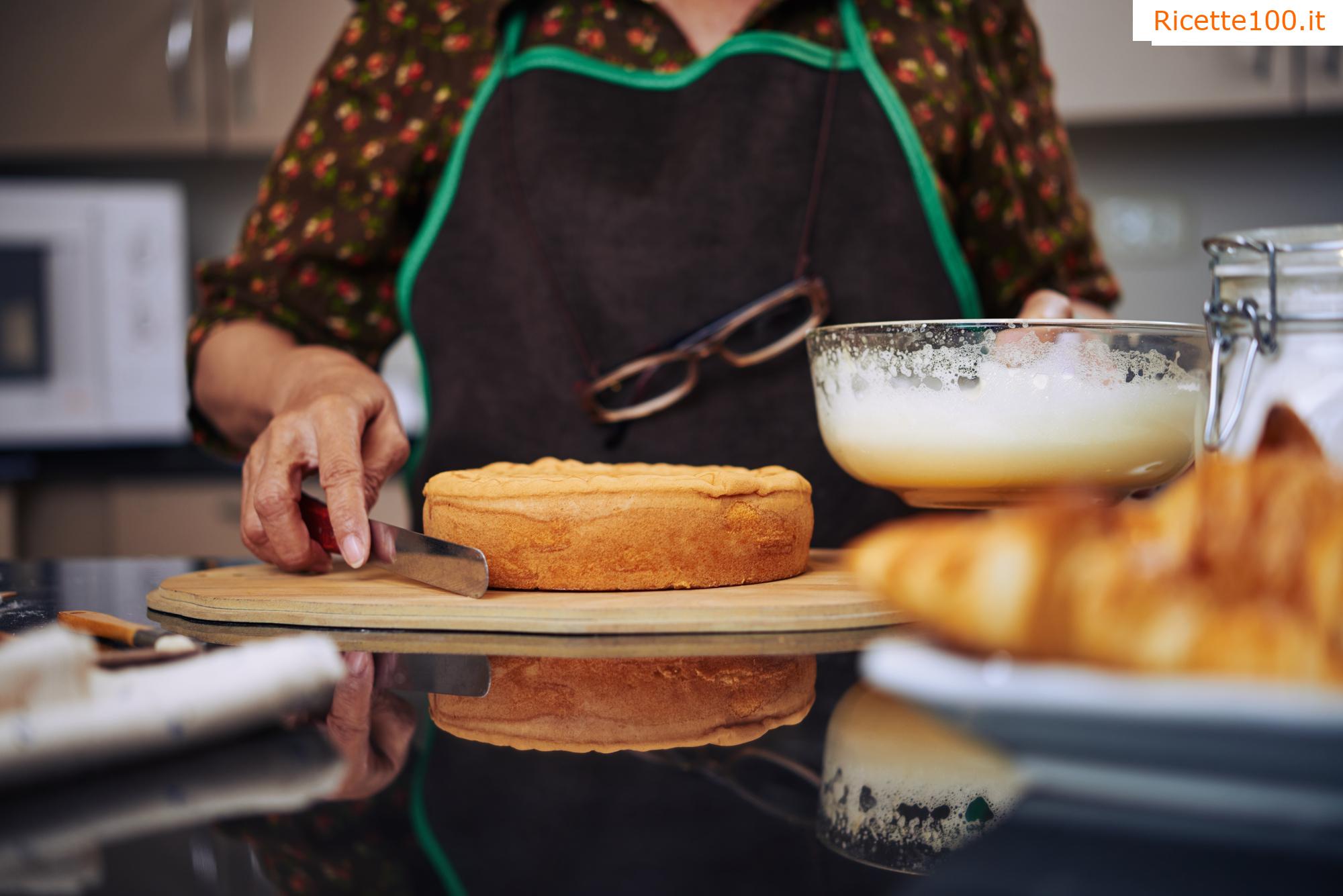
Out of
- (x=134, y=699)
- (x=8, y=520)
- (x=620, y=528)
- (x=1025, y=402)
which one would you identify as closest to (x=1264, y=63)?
(x=1025, y=402)

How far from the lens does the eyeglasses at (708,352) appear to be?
107 cm

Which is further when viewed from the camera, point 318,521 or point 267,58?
point 267,58

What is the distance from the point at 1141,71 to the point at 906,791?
8.08ft

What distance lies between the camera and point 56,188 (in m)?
2.47

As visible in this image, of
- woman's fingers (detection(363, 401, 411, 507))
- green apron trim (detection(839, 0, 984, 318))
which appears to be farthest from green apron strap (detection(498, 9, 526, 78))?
woman's fingers (detection(363, 401, 411, 507))

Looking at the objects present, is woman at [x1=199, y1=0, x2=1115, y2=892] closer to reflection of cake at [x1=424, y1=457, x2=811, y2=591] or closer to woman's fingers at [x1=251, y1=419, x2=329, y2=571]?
woman's fingers at [x1=251, y1=419, x2=329, y2=571]

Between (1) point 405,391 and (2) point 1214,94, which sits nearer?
(2) point 1214,94

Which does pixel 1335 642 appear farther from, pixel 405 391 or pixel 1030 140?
pixel 405 391

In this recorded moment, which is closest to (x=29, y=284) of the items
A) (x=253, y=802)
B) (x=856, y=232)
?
(x=856, y=232)

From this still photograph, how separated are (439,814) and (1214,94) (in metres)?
2.57

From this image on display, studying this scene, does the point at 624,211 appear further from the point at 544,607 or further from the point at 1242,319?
the point at 1242,319

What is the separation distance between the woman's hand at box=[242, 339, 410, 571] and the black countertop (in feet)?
1.36

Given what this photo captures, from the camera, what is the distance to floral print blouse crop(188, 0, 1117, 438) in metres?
1.20

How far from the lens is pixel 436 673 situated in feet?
1.85
